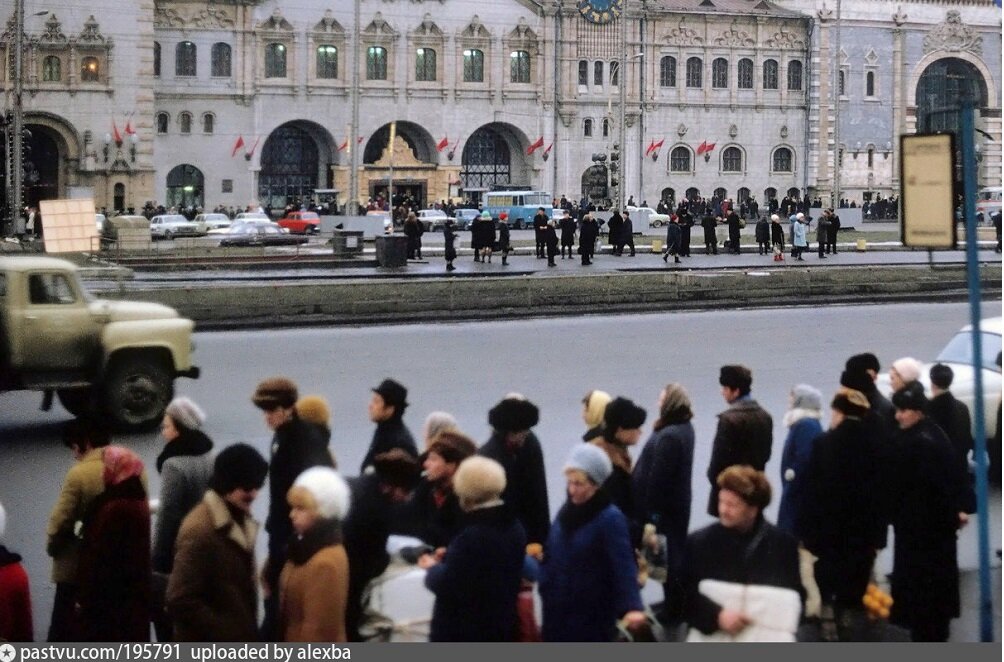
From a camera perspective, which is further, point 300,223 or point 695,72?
point 695,72

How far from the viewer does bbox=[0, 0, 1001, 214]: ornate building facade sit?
62094 mm

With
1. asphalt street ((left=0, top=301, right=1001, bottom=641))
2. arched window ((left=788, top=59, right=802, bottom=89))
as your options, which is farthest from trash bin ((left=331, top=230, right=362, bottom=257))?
arched window ((left=788, top=59, right=802, bottom=89))

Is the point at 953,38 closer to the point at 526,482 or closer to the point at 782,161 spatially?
the point at 782,161

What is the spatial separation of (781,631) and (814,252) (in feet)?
134

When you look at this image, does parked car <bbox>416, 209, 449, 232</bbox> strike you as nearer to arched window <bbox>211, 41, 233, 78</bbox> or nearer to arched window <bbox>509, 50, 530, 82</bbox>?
arched window <bbox>211, 41, 233, 78</bbox>

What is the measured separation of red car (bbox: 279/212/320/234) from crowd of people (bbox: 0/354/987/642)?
1927 inches

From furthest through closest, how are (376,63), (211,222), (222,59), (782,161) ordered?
1. (782,161)
2. (376,63)
3. (222,59)
4. (211,222)

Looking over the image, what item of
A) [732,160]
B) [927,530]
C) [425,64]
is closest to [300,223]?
[425,64]

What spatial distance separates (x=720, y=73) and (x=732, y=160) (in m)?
4.42

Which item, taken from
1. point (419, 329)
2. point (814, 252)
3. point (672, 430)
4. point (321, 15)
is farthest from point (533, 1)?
point (672, 430)

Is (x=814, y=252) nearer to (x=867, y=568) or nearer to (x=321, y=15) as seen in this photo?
(x=321, y=15)

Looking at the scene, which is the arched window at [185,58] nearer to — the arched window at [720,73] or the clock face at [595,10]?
the clock face at [595,10]

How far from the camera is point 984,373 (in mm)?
12922

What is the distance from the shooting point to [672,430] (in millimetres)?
8602
